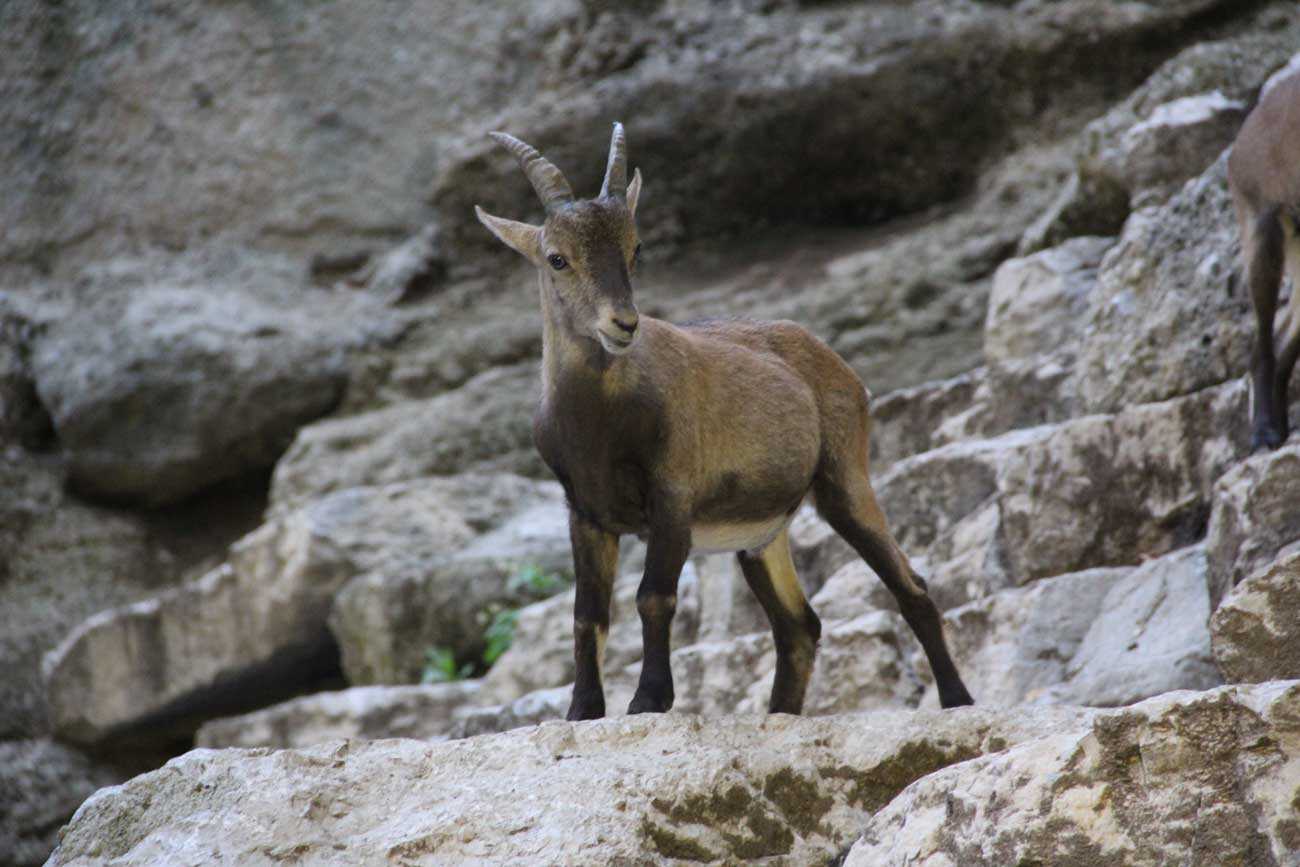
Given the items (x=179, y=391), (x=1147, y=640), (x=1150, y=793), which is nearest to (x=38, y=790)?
(x=179, y=391)

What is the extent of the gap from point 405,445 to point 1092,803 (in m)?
9.31

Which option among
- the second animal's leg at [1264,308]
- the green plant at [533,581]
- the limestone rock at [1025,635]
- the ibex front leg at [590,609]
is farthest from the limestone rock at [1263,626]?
the green plant at [533,581]

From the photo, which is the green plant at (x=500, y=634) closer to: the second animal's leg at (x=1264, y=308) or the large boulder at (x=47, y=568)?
the large boulder at (x=47, y=568)

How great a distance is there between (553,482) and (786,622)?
629 centimetres

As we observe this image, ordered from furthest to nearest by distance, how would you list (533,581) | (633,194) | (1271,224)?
(533,581) < (1271,224) < (633,194)

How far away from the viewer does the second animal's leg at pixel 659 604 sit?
4629 mm

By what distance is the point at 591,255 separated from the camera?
4.64 meters

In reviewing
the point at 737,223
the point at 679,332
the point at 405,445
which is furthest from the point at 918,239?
the point at 679,332

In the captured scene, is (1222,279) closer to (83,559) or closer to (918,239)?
(918,239)

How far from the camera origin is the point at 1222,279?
22.8ft

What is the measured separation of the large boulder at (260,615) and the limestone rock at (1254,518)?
18.4ft

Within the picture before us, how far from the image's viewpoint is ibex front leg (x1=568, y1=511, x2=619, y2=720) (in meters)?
4.73

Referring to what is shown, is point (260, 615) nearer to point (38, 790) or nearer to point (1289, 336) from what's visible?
point (38, 790)

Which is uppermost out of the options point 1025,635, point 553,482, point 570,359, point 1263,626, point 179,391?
point 570,359
